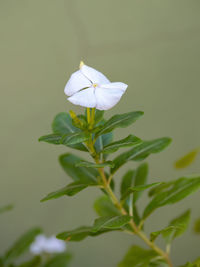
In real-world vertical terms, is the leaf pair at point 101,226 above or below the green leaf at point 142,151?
below

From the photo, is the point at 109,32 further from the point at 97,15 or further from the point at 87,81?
the point at 87,81

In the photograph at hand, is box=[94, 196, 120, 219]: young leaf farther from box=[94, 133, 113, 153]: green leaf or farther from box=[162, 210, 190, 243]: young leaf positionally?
box=[94, 133, 113, 153]: green leaf

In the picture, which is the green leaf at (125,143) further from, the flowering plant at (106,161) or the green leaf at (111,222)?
the green leaf at (111,222)

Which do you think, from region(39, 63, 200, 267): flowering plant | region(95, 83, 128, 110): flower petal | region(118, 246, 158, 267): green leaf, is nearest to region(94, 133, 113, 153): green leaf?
region(39, 63, 200, 267): flowering plant

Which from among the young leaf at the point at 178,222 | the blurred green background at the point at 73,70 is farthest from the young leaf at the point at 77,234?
the blurred green background at the point at 73,70

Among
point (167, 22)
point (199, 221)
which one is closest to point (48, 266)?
point (199, 221)

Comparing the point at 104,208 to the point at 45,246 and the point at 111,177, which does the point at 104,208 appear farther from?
the point at 45,246
